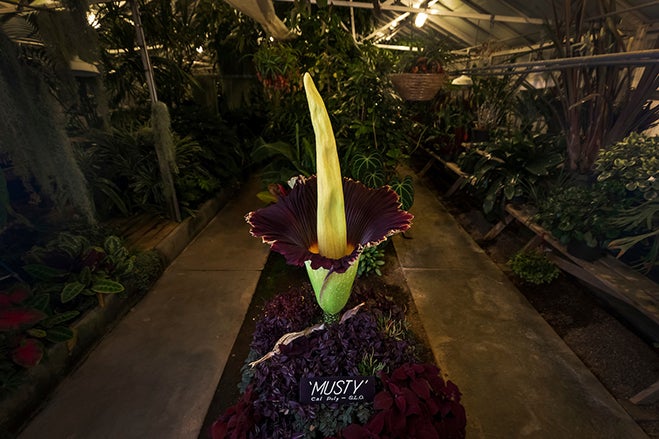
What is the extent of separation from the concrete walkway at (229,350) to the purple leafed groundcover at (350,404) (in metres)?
0.51

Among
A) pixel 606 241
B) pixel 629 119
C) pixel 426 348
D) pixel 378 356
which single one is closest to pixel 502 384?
pixel 426 348

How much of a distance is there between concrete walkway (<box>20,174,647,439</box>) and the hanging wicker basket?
1236mm

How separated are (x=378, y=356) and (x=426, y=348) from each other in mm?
757

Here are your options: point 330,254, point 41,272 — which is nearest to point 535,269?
point 330,254

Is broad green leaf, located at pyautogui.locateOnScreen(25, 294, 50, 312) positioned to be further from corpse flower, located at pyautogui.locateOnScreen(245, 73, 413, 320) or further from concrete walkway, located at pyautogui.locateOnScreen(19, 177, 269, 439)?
corpse flower, located at pyautogui.locateOnScreen(245, 73, 413, 320)

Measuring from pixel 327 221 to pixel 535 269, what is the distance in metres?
2.02

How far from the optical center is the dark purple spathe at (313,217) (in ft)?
2.61

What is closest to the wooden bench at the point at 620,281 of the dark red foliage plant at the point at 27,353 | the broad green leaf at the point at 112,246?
the dark red foliage plant at the point at 27,353

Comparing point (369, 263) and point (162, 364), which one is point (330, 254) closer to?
point (162, 364)

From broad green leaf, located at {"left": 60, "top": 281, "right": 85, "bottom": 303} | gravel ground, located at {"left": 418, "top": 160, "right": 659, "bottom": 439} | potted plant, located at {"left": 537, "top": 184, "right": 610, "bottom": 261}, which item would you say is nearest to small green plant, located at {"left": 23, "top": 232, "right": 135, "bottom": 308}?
broad green leaf, located at {"left": 60, "top": 281, "right": 85, "bottom": 303}

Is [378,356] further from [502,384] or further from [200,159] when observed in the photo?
[200,159]

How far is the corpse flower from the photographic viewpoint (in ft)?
2.34

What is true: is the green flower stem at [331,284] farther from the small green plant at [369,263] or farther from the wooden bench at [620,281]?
the wooden bench at [620,281]

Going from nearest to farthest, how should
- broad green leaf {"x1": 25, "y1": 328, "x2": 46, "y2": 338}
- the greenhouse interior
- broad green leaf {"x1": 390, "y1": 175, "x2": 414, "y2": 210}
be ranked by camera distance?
the greenhouse interior, broad green leaf {"x1": 25, "y1": 328, "x2": 46, "y2": 338}, broad green leaf {"x1": 390, "y1": 175, "x2": 414, "y2": 210}
